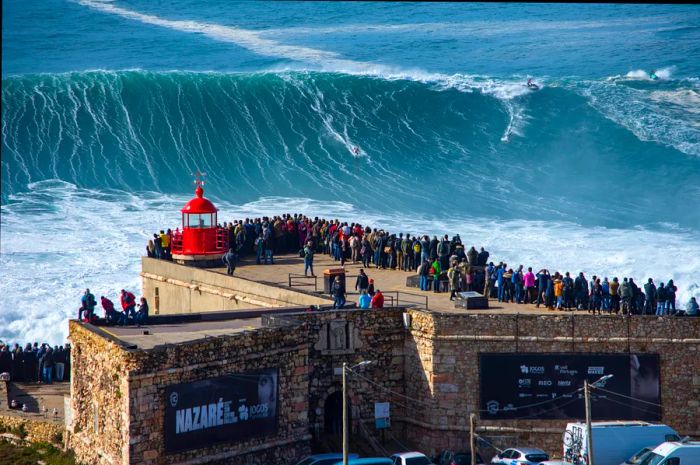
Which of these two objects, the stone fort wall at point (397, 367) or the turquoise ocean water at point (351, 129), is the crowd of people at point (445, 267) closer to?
the stone fort wall at point (397, 367)

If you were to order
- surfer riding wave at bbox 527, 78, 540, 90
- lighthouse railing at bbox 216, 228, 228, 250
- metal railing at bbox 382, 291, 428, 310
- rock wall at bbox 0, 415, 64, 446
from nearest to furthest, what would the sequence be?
rock wall at bbox 0, 415, 64, 446
metal railing at bbox 382, 291, 428, 310
lighthouse railing at bbox 216, 228, 228, 250
surfer riding wave at bbox 527, 78, 540, 90

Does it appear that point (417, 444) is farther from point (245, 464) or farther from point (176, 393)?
point (176, 393)

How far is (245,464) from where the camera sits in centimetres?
2998

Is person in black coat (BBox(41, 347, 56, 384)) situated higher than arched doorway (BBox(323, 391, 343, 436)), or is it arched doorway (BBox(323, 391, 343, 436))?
person in black coat (BBox(41, 347, 56, 384))

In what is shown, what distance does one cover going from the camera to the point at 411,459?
2959cm

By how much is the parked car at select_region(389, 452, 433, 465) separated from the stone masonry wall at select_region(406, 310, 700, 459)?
172cm

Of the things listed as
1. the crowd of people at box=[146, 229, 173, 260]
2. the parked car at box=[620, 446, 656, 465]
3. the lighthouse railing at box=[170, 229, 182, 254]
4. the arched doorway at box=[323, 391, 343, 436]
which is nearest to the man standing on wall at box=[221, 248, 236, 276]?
the lighthouse railing at box=[170, 229, 182, 254]

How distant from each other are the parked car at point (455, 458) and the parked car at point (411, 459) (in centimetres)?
76

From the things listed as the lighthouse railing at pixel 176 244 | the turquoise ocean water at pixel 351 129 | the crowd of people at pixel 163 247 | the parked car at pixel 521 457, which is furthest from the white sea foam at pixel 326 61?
the parked car at pixel 521 457

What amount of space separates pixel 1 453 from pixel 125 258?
2084cm

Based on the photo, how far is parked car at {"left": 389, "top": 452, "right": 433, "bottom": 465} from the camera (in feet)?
97.0

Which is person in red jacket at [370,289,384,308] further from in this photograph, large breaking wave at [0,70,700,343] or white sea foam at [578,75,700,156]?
white sea foam at [578,75,700,156]

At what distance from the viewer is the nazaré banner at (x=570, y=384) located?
3095 centimetres

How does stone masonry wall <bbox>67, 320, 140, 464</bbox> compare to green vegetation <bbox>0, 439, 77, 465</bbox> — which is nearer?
stone masonry wall <bbox>67, 320, 140, 464</bbox>
